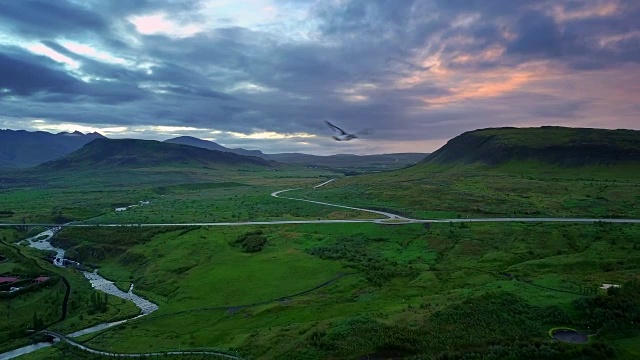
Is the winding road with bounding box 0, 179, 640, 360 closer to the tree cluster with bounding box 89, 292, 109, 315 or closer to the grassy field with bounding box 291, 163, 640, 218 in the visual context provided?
the tree cluster with bounding box 89, 292, 109, 315

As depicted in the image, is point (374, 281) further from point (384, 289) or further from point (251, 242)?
point (251, 242)

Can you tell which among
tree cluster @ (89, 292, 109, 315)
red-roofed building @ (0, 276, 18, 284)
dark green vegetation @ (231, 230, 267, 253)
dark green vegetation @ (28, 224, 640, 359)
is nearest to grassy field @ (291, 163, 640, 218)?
dark green vegetation @ (28, 224, 640, 359)

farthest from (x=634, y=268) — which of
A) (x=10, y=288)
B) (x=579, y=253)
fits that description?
(x=10, y=288)

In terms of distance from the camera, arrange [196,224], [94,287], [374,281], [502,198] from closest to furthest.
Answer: [374,281] → [94,287] → [196,224] → [502,198]

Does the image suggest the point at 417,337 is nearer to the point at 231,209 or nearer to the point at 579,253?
the point at 579,253

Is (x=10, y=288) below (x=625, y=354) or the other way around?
below

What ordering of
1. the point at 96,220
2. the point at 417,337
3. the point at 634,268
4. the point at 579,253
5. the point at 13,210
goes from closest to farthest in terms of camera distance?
the point at 417,337, the point at 634,268, the point at 579,253, the point at 96,220, the point at 13,210

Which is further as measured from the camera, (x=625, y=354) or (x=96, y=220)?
(x=96, y=220)

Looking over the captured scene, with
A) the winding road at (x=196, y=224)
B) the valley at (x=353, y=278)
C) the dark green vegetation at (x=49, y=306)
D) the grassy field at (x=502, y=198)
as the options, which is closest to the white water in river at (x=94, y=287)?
the winding road at (x=196, y=224)

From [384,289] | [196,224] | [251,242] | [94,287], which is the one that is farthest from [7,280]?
[384,289]
